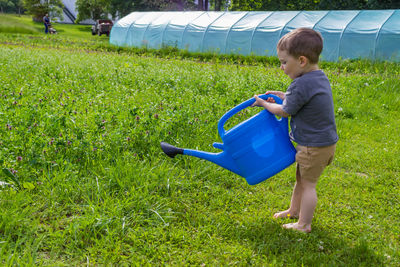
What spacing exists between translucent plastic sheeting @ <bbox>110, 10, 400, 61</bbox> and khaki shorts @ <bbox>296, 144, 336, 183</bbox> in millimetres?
9708

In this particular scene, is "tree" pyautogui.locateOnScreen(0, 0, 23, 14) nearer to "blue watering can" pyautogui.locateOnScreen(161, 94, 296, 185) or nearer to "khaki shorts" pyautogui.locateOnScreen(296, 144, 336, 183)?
"blue watering can" pyautogui.locateOnScreen(161, 94, 296, 185)

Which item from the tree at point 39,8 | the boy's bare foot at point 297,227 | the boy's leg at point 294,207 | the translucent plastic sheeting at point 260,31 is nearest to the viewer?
the boy's bare foot at point 297,227

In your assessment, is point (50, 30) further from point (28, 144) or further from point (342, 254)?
point (342, 254)

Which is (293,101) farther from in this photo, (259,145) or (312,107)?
(259,145)

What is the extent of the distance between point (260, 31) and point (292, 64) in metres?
11.8

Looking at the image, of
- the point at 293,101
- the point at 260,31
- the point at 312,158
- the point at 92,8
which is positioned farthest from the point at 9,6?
the point at 312,158

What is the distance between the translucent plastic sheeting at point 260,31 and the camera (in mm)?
11422

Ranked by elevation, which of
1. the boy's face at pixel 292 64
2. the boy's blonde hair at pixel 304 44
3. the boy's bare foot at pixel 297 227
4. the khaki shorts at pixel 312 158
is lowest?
the boy's bare foot at pixel 297 227

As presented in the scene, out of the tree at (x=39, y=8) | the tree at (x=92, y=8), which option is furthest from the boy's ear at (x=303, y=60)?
the tree at (x=39, y=8)

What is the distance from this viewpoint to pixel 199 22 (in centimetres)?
1515

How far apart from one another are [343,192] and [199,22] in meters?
13.3

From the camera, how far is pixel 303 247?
2.22 meters

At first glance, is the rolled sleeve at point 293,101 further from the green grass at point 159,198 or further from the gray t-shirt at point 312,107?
the green grass at point 159,198

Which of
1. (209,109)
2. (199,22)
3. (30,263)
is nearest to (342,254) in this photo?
(30,263)
